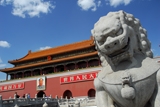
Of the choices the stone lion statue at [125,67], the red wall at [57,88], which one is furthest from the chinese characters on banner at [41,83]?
the stone lion statue at [125,67]

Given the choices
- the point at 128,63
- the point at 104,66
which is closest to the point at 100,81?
the point at 104,66

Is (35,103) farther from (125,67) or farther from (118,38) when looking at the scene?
(118,38)

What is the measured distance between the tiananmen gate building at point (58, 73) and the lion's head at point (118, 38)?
17817 mm

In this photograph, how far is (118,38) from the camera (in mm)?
2148

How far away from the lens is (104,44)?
2.19 metres

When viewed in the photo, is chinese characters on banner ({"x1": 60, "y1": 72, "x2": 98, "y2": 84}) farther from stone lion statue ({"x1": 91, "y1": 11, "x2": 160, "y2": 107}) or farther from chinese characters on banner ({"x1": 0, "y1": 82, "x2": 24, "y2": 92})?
stone lion statue ({"x1": 91, "y1": 11, "x2": 160, "y2": 107})

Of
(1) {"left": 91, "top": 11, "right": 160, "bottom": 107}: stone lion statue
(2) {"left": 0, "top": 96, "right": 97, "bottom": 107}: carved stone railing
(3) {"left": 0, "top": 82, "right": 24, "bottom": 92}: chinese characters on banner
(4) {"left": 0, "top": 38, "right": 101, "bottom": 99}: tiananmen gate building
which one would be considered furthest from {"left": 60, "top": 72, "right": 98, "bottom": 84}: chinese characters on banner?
(1) {"left": 91, "top": 11, "right": 160, "bottom": 107}: stone lion statue

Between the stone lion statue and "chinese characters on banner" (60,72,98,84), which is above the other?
"chinese characters on banner" (60,72,98,84)

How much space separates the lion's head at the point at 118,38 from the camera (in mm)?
2170

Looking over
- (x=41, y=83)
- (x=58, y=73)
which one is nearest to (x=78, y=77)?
(x=58, y=73)

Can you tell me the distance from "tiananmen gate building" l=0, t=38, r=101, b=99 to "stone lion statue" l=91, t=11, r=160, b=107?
17.8 metres

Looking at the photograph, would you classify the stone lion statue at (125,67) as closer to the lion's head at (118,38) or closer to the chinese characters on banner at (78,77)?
the lion's head at (118,38)

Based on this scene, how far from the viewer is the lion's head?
2.17 metres

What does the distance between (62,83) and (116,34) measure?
20430 millimetres
